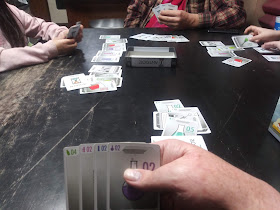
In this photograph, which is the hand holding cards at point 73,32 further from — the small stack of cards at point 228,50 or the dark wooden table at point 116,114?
the small stack of cards at point 228,50

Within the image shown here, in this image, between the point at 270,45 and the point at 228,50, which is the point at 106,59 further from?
the point at 270,45

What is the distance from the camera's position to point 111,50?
48.5 inches

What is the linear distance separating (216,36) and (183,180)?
4.34ft

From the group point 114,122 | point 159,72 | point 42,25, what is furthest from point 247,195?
point 42,25

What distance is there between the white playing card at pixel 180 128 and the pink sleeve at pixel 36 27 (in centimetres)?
106

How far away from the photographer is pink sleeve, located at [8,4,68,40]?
1.41m

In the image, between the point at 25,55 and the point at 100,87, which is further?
the point at 25,55

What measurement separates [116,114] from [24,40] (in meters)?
1.00

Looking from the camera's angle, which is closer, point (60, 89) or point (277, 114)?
point (277, 114)

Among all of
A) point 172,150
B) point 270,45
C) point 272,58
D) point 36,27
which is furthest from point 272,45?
point 36,27

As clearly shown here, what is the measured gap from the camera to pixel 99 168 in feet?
1.35

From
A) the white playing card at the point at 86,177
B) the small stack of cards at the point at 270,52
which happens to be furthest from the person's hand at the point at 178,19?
the white playing card at the point at 86,177

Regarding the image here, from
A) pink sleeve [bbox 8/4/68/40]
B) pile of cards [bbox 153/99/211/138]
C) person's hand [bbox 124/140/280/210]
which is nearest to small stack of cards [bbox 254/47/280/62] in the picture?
pile of cards [bbox 153/99/211/138]

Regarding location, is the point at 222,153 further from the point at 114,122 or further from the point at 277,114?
the point at 114,122
